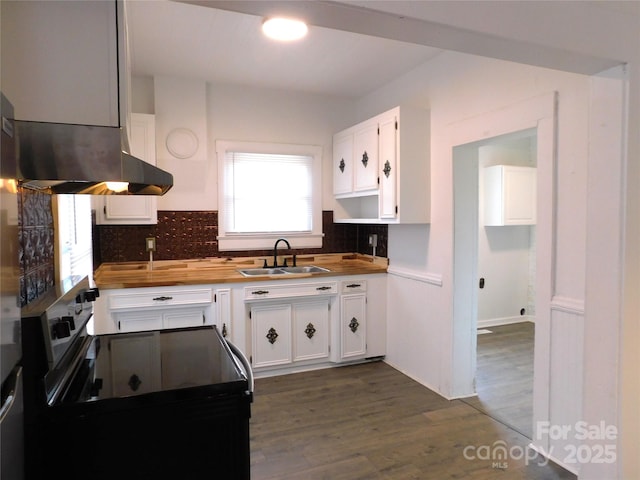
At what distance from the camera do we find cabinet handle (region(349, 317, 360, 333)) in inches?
150

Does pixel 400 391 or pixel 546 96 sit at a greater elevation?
pixel 546 96

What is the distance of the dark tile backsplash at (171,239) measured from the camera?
3.67 meters

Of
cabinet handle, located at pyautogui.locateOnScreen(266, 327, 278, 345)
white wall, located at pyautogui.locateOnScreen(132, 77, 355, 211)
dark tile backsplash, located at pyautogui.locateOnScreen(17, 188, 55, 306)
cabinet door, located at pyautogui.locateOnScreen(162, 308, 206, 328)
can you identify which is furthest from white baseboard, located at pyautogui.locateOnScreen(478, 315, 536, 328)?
dark tile backsplash, located at pyautogui.locateOnScreen(17, 188, 55, 306)

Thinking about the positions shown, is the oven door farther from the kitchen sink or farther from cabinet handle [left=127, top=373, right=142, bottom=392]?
the kitchen sink

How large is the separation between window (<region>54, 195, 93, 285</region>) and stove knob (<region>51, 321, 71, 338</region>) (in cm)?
36

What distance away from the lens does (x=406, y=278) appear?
12.0ft

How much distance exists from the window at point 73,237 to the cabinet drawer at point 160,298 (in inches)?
11.2

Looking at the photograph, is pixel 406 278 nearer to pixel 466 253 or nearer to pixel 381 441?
pixel 466 253

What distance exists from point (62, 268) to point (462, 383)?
2.73m

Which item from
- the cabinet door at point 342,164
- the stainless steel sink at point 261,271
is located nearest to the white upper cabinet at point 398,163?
the cabinet door at point 342,164

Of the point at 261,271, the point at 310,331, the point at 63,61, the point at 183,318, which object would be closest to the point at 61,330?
the point at 63,61

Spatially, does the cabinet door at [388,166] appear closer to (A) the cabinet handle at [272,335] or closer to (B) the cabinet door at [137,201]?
(A) the cabinet handle at [272,335]

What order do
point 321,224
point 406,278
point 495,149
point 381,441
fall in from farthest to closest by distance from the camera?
point 495,149 < point 321,224 < point 406,278 < point 381,441

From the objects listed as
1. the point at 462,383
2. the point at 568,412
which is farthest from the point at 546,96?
the point at 462,383
